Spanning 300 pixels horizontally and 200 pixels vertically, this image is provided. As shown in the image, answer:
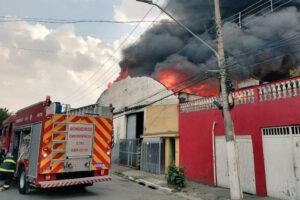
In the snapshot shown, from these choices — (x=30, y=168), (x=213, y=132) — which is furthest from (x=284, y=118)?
(x=30, y=168)

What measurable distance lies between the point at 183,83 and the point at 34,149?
20.1 meters

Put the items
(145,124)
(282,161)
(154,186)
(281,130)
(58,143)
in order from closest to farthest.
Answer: (58,143) < (282,161) < (281,130) < (154,186) < (145,124)

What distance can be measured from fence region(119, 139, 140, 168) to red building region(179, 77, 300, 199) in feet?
20.9

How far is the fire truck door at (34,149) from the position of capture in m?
7.41

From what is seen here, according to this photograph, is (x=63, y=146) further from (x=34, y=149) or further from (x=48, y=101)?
(x=48, y=101)

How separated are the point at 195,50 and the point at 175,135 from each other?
20.7m

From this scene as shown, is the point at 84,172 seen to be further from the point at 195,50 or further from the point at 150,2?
the point at 195,50

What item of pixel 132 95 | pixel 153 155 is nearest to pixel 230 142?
pixel 153 155

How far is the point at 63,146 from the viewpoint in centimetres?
761

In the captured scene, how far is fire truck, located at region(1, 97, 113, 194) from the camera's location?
732cm

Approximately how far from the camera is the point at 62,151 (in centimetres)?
753

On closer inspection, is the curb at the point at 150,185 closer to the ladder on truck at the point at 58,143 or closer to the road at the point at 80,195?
the road at the point at 80,195

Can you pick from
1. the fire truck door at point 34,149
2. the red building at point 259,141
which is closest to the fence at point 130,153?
the red building at point 259,141

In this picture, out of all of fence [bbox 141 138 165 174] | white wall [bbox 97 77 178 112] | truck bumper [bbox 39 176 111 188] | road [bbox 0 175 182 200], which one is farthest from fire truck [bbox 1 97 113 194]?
white wall [bbox 97 77 178 112]
